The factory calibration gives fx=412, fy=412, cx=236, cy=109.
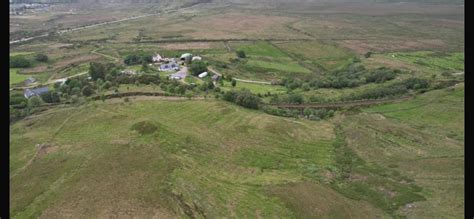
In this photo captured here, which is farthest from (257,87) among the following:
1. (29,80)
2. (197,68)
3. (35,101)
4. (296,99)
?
(29,80)

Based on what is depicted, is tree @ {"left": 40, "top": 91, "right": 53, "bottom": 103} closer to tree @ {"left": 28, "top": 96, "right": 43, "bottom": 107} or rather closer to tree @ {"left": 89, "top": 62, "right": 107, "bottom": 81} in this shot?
tree @ {"left": 28, "top": 96, "right": 43, "bottom": 107}

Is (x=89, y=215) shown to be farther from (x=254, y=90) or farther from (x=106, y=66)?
(x=106, y=66)

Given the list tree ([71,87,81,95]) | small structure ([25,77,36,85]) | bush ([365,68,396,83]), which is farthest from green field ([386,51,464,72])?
small structure ([25,77,36,85])

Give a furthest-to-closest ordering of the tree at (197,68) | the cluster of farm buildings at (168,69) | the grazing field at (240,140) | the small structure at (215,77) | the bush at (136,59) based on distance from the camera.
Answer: the bush at (136,59) < the tree at (197,68) < the small structure at (215,77) < the cluster of farm buildings at (168,69) < the grazing field at (240,140)

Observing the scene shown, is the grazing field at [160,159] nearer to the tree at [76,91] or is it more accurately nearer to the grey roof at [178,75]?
the tree at [76,91]

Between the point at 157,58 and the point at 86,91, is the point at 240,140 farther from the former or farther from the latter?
the point at 157,58

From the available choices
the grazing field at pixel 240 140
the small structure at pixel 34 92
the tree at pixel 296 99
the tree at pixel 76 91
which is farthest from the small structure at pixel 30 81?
the tree at pixel 296 99
